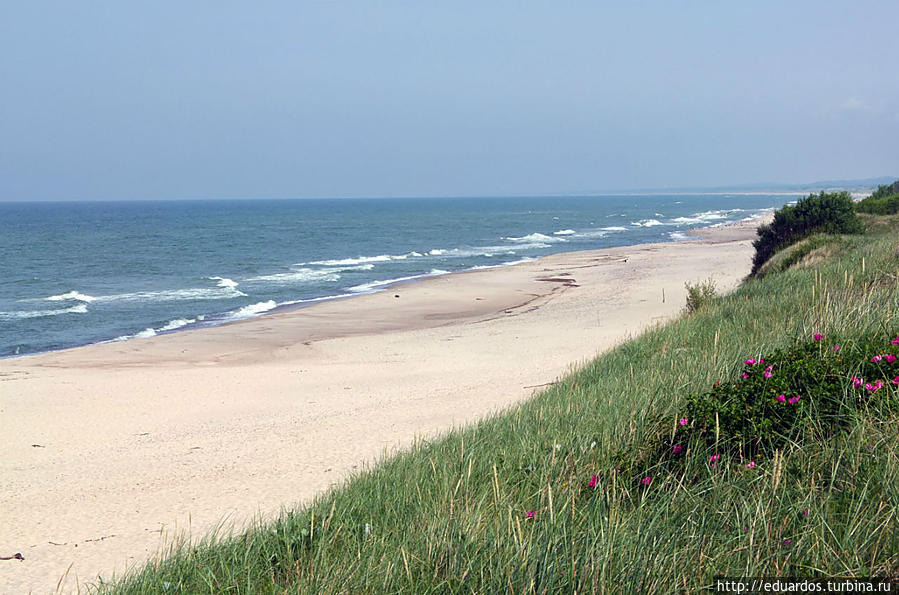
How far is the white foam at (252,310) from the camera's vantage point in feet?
98.2

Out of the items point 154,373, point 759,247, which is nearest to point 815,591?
point 154,373

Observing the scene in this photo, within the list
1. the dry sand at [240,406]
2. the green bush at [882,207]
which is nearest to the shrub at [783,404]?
the dry sand at [240,406]

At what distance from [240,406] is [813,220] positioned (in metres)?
18.1

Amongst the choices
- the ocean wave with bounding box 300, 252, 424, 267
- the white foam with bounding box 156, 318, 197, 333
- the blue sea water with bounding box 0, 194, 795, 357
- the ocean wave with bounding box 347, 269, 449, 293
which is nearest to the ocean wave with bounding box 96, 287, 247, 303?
the blue sea water with bounding box 0, 194, 795, 357

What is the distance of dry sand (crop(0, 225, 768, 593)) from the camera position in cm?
866

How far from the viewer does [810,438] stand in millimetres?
4352

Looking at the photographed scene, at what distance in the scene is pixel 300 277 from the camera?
4394 cm

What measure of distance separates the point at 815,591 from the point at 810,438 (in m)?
1.62

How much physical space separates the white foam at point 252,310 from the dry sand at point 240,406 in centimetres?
161

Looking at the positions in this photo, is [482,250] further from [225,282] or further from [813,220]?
[813,220]

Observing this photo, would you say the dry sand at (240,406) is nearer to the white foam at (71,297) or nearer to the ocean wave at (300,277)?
the ocean wave at (300,277)

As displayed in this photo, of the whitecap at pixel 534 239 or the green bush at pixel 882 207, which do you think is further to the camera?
the whitecap at pixel 534 239

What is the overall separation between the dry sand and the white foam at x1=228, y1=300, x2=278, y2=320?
161 cm

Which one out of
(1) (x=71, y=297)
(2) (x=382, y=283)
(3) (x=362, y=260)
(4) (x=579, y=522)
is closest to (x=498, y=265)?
(2) (x=382, y=283)
